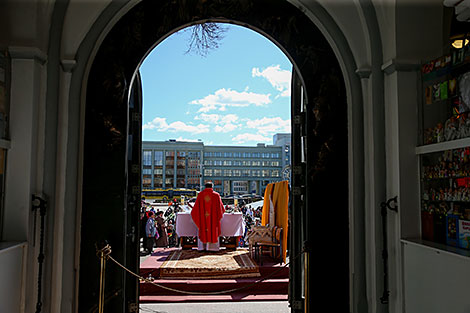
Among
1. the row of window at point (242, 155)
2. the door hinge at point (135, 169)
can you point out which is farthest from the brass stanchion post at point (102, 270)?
the row of window at point (242, 155)

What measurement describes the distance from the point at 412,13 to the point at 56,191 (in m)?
3.80

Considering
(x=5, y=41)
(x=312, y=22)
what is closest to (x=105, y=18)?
(x=5, y=41)

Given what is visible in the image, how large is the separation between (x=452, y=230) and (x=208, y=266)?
4.66 meters

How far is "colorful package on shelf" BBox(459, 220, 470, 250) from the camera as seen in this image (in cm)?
288

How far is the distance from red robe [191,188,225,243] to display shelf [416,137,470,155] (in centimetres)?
532

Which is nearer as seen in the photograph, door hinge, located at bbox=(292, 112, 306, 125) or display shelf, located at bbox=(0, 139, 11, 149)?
display shelf, located at bbox=(0, 139, 11, 149)

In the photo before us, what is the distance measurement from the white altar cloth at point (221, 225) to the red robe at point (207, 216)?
0.70ft

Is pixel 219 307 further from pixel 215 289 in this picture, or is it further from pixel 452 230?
pixel 452 230

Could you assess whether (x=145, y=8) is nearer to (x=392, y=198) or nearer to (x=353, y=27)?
(x=353, y=27)

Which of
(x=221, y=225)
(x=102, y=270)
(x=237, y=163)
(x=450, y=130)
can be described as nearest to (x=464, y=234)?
(x=450, y=130)

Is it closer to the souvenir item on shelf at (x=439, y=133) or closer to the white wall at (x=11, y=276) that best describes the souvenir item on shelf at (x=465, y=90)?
the souvenir item on shelf at (x=439, y=133)

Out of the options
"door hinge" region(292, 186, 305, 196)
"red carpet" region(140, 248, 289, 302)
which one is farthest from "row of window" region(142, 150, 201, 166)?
"door hinge" region(292, 186, 305, 196)

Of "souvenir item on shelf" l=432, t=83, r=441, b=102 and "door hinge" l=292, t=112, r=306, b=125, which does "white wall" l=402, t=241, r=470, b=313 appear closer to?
"souvenir item on shelf" l=432, t=83, r=441, b=102

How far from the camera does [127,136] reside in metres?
4.03
